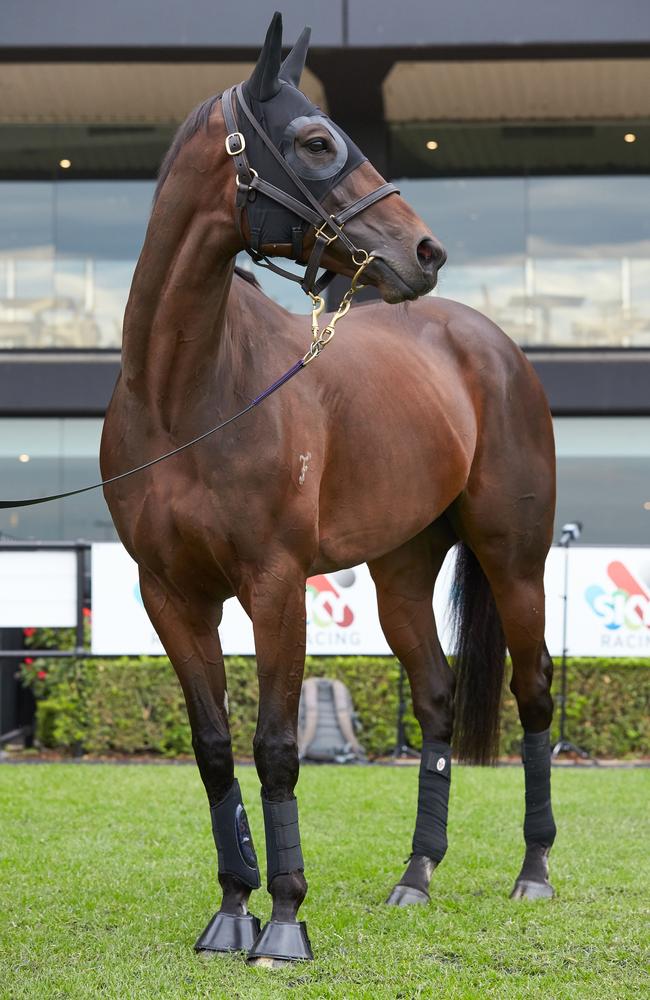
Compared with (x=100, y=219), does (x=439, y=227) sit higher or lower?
lower

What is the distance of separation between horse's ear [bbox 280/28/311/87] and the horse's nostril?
2.19ft

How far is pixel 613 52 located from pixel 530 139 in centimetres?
221

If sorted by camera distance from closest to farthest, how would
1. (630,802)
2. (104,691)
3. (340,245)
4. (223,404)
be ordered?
(340,245)
(223,404)
(630,802)
(104,691)

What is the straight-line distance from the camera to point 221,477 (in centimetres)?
353

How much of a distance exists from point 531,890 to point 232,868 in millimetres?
1364

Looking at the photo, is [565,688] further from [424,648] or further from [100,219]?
[100,219]

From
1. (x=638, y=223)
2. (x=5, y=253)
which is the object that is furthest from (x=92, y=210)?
(x=638, y=223)

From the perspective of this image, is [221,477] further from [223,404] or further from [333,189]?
[333,189]

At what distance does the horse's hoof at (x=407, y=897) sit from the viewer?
4453 millimetres

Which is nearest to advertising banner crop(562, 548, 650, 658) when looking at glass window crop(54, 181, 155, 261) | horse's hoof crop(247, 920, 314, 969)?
horse's hoof crop(247, 920, 314, 969)

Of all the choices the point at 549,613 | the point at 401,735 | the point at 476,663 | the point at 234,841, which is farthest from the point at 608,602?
the point at 234,841

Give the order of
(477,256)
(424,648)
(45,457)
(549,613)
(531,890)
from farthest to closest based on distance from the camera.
Result: (45,457), (477,256), (549,613), (424,648), (531,890)

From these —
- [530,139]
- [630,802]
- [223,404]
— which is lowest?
[630,802]

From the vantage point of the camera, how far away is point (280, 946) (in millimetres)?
3549
